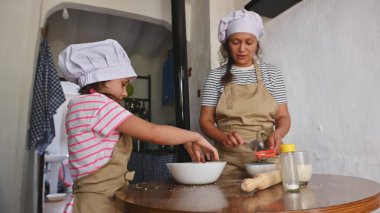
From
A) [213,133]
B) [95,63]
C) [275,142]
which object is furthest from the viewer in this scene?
[213,133]

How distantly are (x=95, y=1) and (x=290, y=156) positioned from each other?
7.86 ft

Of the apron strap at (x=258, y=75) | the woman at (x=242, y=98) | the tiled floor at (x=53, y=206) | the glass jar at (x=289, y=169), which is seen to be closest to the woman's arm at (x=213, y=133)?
the woman at (x=242, y=98)

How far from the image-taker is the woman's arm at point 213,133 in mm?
1169

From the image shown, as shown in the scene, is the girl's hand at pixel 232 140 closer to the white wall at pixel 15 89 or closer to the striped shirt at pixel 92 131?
the striped shirt at pixel 92 131

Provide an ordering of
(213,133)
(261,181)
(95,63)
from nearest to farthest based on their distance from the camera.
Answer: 1. (261,181)
2. (95,63)
3. (213,133)

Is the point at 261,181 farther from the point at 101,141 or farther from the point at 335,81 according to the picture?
the point at 335,81

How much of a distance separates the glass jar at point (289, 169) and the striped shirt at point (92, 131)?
466 mm

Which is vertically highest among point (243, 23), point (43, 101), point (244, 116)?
point (243, 23)

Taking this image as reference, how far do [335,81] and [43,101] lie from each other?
7.42 ft

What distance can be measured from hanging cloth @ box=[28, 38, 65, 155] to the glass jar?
7.32 feet

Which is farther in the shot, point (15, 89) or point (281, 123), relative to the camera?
point (15, 89)

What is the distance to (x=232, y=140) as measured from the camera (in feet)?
3.84

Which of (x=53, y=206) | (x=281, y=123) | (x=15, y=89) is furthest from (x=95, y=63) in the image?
(x=53, y=206)

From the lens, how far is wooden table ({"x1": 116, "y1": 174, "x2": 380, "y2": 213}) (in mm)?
571
